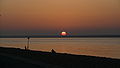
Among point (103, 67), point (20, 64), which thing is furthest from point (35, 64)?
point (103, 67)

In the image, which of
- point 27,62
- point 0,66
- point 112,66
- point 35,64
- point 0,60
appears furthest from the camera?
point 0,60

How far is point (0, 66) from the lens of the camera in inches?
651

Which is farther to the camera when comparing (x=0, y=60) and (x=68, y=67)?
(x=0, y=60)

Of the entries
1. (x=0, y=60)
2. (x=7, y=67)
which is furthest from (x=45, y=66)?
(x=0, y=60)

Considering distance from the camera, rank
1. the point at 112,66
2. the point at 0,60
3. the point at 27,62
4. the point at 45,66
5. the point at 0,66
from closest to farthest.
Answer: the point at 45,66, the point at 27,62, the point at 112,66, the point at 0,66, the point at 0,60

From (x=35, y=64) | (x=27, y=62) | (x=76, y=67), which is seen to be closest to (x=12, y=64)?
(x=27, y=62)

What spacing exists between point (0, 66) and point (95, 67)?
6261 mm

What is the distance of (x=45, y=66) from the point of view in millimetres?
12281

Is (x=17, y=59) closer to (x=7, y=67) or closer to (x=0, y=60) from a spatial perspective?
(x=7, y=67)

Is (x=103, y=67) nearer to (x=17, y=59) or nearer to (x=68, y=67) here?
(x=68, y=67)

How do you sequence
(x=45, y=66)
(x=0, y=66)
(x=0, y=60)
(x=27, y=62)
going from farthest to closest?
(x=0, y=60), (x=0, y=66), (x=27, y=62), (x=45, y=66)

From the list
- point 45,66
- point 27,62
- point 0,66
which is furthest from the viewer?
point 0,66

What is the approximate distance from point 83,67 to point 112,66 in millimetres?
1905

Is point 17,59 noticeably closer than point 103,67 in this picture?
No
